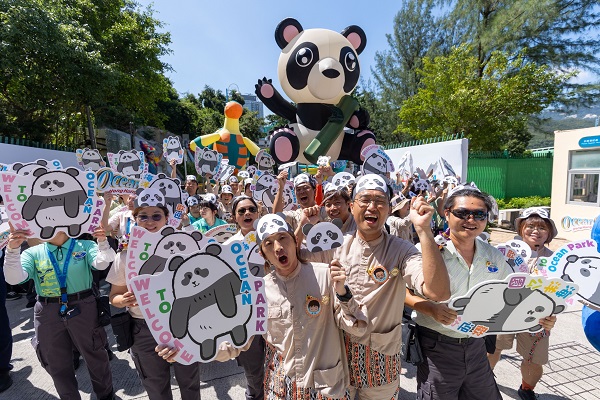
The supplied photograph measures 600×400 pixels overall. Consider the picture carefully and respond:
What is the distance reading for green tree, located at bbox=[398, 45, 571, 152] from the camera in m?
12.8

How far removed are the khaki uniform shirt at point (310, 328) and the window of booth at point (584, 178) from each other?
30.5 feet

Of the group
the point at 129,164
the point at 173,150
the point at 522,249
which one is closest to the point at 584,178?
the point at 522,249

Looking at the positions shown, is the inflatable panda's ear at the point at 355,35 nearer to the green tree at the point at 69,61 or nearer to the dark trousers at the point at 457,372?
the dark trousers at the point at 457,372

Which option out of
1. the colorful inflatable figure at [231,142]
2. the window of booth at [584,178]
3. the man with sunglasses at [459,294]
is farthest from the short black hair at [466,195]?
the colorful inflatable figure at [231,142]

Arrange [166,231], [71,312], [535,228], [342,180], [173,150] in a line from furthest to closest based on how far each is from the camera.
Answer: [173,150]
[342,180]
[535,228]
[71,312]
[166,231]

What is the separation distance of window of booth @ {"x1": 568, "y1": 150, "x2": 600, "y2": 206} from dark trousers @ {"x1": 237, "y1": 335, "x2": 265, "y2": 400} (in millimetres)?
9306

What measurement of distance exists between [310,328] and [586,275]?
1872mm

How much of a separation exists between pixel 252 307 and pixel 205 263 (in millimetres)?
355

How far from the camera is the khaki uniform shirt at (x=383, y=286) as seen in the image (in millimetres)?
1887

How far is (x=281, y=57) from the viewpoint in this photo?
7.88 m

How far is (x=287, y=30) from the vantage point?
25.8ft

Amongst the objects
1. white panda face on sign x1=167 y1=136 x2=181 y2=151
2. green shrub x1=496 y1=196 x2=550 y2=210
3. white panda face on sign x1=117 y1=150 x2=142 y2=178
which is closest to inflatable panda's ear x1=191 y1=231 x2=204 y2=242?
white panda face on sign x1=117 y1=150 x2=142 y2=178

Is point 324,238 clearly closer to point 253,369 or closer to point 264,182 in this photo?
point 253,369

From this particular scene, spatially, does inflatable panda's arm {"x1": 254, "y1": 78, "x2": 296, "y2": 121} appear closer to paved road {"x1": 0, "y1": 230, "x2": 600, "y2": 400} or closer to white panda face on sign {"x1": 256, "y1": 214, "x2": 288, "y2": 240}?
paved road {"x1": 0, "y1": 230, "x2": 600, "y2": 400}
